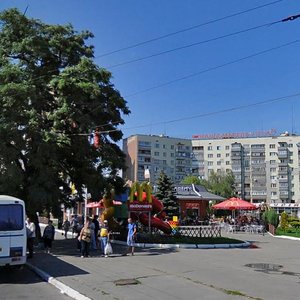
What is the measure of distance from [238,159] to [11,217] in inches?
4986

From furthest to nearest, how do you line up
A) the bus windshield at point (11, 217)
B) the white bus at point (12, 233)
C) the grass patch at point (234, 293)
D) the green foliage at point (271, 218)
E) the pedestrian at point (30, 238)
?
the green foliage at point (271, 218)
the pedestrian at point (30, 238)
the bus windshield at point (11, 217)
the white bus at point (12, 233)
the grass patch at point (234, 293)

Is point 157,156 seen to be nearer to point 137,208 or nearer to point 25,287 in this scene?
point 137,208

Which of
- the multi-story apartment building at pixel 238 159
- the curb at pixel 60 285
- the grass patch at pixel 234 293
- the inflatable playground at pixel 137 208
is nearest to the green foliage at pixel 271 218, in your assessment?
the inflatable playground at pixel 137 208

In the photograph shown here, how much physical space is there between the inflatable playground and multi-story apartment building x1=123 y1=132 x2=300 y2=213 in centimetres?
9337

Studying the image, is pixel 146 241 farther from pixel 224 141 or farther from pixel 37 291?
pixel 224 141

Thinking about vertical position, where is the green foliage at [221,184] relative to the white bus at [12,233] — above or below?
above

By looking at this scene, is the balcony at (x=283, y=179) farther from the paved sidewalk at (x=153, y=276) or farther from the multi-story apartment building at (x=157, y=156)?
the paved sidewalk at (x=153, y=276)

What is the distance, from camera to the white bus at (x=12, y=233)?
14.3 meters

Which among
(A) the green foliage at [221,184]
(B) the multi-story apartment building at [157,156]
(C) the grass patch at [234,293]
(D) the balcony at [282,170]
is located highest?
(B) the multi-story apartment building at [157,156]

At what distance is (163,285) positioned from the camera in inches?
468

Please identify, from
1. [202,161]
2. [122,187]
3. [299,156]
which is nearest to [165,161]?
[202,161]

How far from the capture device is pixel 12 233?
47.8ft

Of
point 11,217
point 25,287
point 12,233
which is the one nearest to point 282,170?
point 11,217

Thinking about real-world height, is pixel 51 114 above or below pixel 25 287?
above
